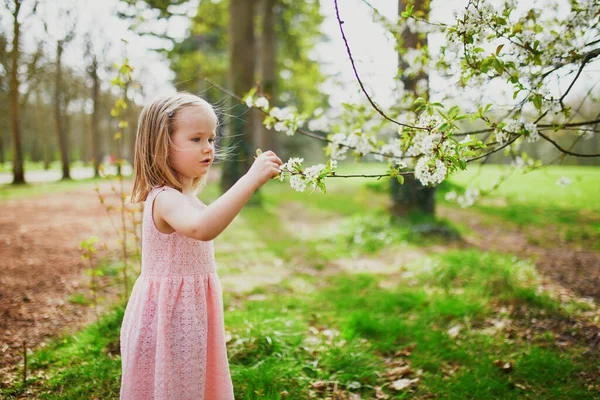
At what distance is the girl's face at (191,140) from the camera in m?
1.67

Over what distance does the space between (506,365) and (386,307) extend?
4.06 ft

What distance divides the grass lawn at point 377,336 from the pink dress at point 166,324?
0.68 meters

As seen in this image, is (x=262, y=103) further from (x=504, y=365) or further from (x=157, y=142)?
(x=504, y=365)

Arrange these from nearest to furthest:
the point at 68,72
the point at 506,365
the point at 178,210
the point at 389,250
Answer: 1. the point at 178,210
2. the point at 506,365
3. the point at 389,250
4. the point at 68,72

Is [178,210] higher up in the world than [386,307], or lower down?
higher up

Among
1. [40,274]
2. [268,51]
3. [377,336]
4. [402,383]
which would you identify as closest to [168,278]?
[402,383]

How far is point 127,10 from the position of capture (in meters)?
10.8

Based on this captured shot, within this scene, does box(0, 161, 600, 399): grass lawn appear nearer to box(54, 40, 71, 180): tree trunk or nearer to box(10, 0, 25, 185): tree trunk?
box(10, 0, 25, 185): tree trunk

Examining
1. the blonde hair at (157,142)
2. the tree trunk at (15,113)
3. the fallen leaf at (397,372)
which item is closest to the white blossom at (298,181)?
the blonde hair at (157,142)

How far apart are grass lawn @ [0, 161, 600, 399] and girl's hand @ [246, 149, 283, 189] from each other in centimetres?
134

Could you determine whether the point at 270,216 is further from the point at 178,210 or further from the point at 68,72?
the point at 68,72

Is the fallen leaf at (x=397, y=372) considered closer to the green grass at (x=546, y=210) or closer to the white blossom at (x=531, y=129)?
the white blossom at (x=531, y=129)

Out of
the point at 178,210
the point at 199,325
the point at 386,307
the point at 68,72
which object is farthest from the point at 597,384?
the point at 68,72

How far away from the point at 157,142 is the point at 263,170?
20.4 inches
